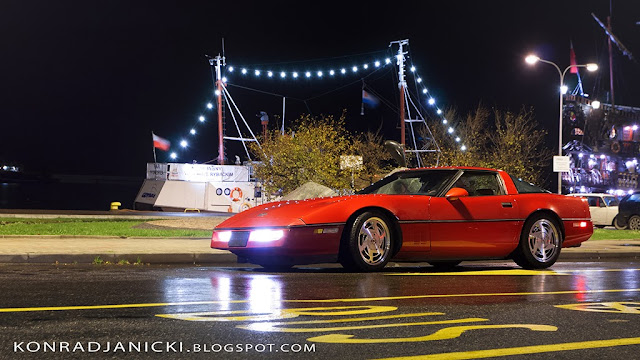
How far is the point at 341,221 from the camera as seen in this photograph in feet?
28.7

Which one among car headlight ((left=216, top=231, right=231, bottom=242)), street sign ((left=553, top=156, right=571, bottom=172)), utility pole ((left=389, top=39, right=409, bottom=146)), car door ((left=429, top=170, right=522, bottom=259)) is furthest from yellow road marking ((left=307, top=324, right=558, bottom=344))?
utility pole ((left=389, top=39, right=409, bottom=146))

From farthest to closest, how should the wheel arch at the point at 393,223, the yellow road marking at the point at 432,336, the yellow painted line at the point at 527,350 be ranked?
the wheel arch at the point at 393,223 → the yellow road marking at the point at 432,336 → the yellow painted line at the point at 527,350

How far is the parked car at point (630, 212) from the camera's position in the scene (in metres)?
26.7

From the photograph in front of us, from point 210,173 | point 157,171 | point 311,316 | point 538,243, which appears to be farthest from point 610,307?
point 157,171

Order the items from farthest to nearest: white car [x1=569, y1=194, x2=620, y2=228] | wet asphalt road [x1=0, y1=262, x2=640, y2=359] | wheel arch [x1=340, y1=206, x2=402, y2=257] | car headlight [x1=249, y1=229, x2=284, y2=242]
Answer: white car [x1=569, y1=194, x2=620, y2=228] → wheel arch [x1=340, y1=206, x2=402, y2=257] → car headlight [x1=249, y1=229, x2=284, y2=242] → wet asphalt road [x1=0, y1=262, x2=640, y2=359]

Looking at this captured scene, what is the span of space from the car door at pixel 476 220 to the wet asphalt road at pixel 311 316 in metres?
0.97

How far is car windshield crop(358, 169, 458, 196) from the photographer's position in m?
9.80

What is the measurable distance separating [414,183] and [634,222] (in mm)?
19865

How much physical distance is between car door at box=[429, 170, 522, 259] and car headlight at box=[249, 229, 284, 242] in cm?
208

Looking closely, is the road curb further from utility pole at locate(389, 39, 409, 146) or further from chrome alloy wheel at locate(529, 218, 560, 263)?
utility pole at locate(389, 39, 409, 146)

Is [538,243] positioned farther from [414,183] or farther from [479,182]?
[414,183]

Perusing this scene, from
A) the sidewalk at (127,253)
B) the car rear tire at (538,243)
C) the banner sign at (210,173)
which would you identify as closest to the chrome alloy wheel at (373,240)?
the car rear tire at (538,243)

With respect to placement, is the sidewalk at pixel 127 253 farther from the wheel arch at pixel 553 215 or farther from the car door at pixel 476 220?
the car door at pixel 476 220

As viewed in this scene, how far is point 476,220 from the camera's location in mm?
9539
